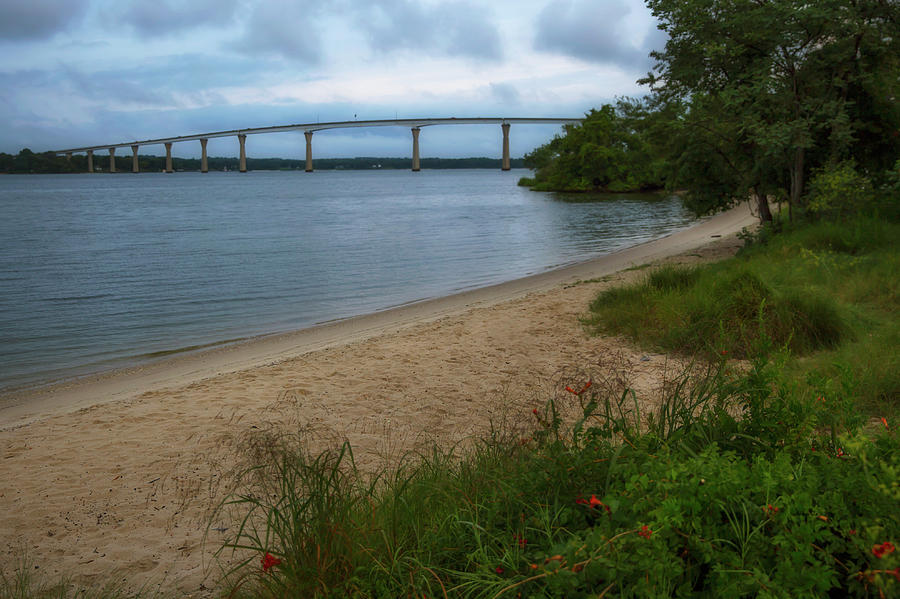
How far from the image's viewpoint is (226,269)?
67.4ft

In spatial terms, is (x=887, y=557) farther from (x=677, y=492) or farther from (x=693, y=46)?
(x=693, y=46)

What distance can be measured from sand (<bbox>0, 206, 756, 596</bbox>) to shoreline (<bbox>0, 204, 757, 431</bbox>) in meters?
0.05

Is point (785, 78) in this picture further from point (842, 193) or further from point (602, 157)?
point (602, 157)

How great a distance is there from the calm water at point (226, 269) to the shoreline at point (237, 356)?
693 mm

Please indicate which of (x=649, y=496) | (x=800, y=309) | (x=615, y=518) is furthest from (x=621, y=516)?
(x=800, y=309)

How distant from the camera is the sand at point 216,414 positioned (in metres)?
4.32

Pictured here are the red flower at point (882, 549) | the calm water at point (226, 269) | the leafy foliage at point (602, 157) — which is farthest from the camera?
the leafy foliage at point (602, 157)

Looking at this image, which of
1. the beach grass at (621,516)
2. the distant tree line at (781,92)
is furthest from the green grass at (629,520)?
the distant tree line at (781,92)

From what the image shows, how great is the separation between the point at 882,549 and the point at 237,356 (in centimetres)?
958

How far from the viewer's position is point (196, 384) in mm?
8297

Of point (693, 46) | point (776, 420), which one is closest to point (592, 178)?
point (693, 46)

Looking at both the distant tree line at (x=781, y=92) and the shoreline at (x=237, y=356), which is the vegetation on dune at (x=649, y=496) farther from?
the distant tree line at (x=781, y=92)

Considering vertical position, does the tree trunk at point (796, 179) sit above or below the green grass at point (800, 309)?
above

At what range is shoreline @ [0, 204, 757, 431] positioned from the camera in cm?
826
